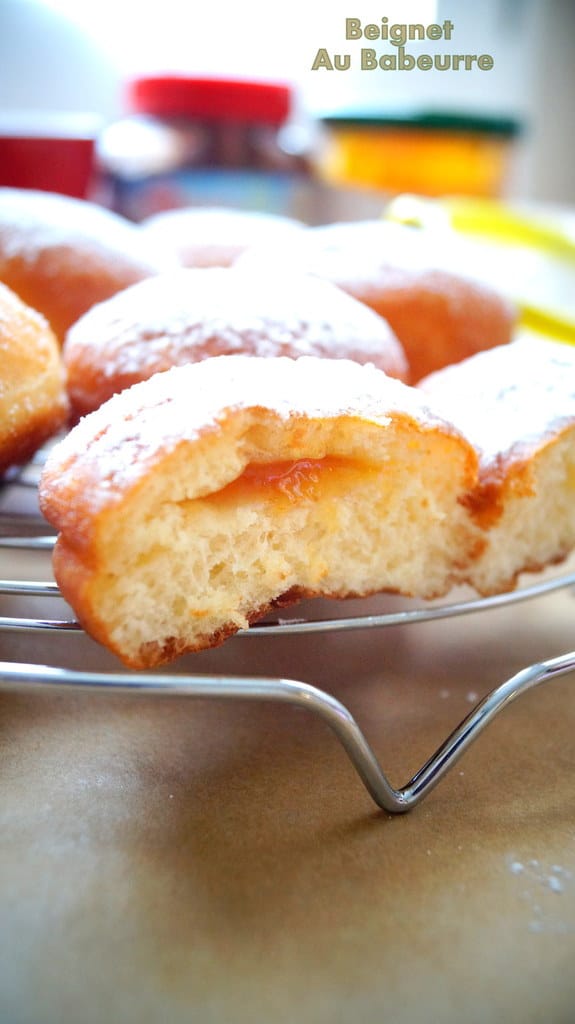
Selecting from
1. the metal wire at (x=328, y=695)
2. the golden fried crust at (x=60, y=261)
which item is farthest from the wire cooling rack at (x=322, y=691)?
the golden fried crust at (x=60, y=261)

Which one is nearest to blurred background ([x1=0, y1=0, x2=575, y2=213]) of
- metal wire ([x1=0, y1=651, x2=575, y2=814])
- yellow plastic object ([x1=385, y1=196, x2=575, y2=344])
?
yellow plastic object ([x1=385, y1=196, x2=575, y2=344])

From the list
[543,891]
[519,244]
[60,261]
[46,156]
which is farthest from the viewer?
[519,244]

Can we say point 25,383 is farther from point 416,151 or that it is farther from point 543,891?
point 416,151

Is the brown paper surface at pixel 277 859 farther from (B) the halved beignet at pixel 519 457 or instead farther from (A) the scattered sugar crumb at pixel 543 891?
(B) the halved beignet at pixel 519 457

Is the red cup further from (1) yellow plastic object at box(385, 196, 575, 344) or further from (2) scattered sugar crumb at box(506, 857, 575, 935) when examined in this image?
(2) scattered sugar crumb at box(506, 857, 575, 935)

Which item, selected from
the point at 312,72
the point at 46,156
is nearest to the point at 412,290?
the point at 46,156

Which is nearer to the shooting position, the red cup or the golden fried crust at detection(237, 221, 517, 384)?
the golden fried crust at detection(237, 221, 517, 384)

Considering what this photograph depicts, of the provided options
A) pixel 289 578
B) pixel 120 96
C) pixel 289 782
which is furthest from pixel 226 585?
pixel 120 96

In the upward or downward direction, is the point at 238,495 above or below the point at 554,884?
above
